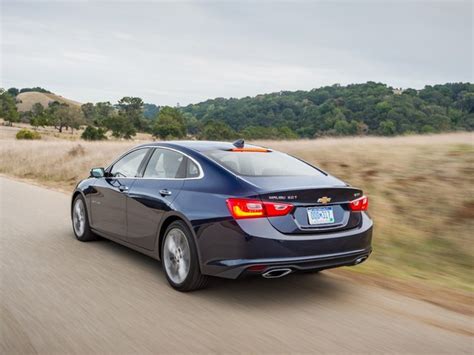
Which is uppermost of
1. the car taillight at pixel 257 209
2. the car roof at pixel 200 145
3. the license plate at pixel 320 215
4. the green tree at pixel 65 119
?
the green tree at pixel 65 119

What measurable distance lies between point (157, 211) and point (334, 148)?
7.35 metres

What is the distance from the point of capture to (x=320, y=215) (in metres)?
4.96

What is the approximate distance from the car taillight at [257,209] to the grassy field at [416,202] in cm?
203

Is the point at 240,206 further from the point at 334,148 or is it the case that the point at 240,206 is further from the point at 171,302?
the point at 334,148

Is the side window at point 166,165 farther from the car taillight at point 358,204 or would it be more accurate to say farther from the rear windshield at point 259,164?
the car taillight at point 358,204

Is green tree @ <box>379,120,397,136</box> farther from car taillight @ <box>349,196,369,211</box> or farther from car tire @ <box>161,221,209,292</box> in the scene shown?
car tire @ <box>161,221,209,292</box>

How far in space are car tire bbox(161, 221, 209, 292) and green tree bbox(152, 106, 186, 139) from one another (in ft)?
201

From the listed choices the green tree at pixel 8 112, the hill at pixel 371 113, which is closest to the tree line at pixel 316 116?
the hill at pixel 371 113

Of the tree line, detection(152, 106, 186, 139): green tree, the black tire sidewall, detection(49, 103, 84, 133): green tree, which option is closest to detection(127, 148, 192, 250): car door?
the black tire sidewall

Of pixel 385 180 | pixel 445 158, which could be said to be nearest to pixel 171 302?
pixel 385 180

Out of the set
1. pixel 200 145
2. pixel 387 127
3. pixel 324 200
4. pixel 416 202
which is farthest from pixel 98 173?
pixel 387 127

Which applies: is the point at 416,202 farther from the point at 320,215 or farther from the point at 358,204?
the point at 320,215

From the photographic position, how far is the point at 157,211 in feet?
18.8

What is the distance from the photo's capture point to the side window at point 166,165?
19.1 feet
